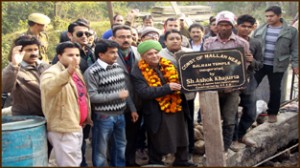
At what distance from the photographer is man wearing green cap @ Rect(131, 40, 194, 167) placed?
4.45 metres

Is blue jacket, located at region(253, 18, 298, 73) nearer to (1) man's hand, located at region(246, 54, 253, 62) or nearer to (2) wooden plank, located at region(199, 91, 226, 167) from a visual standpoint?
(1) man's hand, located at region(246, 54, 253, 62)

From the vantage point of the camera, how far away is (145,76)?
449 centimetres

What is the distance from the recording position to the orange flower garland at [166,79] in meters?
4.48

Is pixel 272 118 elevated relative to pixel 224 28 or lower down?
lower down

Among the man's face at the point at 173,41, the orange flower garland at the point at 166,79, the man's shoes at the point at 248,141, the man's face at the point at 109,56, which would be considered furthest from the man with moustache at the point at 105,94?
the man's shoes at the point at 248,141

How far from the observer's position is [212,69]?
164 inches

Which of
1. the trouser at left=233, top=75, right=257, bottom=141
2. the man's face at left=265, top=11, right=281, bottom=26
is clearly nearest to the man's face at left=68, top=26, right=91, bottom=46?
the trouser at left=233, top=75, right=257, bottom=141

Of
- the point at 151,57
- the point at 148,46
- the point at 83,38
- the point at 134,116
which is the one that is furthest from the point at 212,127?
the point at 83,38

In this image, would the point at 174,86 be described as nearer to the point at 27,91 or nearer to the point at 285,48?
the point at 27,91

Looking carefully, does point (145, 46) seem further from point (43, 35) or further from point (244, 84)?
point (43, 35)

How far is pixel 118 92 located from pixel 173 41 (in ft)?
3.79

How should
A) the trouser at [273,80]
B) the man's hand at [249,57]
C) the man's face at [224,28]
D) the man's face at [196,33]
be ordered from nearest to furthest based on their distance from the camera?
the man's face at [224,28]
the man's hand at [249,57]
the trouser at [273,80]
the man's face at [196,33]

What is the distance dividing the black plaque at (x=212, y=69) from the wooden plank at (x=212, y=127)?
0.11 meters

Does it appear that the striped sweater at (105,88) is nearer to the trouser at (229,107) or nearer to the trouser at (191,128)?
the trouser at (191,128)
